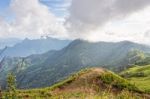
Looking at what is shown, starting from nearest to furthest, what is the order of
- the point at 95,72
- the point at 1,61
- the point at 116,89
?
1. the point at 1,61
2. the point at 116,89
3. the point at 95,72

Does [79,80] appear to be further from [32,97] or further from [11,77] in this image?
[11,77]

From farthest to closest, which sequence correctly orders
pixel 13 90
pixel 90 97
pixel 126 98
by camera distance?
1. pixel 126 98
2. pixel 13 90
3. pixel 90 97

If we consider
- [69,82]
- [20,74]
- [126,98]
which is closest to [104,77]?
[69,82]

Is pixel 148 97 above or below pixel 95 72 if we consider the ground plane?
below

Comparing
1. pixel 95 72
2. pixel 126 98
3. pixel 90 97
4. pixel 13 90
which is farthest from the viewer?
pixel 95 72

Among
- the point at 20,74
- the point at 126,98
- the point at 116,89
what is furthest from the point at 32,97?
the point at 20,74

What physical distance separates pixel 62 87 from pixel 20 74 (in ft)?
167

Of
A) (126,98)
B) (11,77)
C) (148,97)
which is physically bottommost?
(148,97)

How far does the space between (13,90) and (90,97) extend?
3.06 metres

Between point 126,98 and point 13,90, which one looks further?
point 126,98

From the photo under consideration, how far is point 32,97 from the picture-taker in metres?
49.2

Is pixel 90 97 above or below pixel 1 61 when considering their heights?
below

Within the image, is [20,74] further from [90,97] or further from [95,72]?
[95,72]

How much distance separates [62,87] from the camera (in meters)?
60.7
